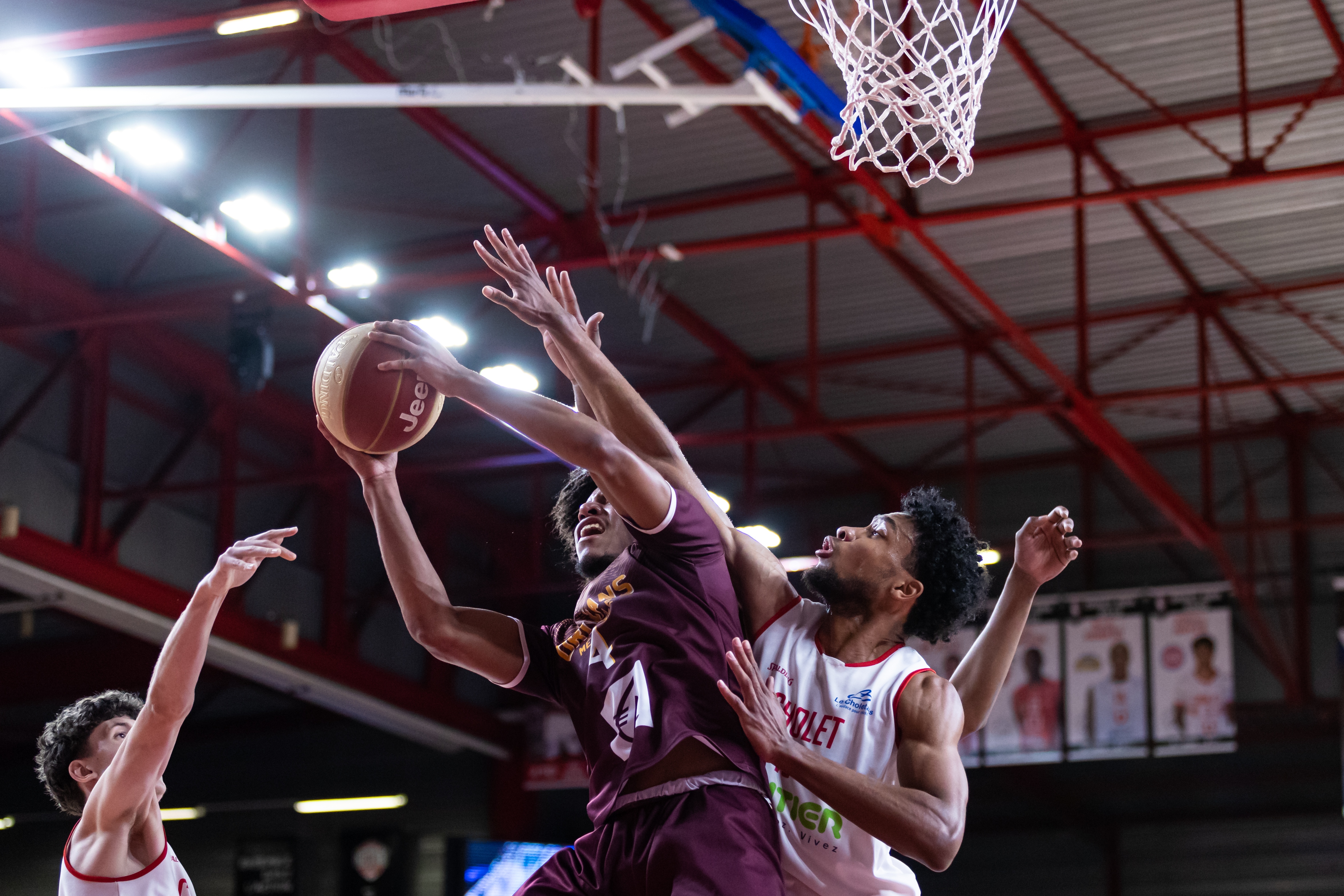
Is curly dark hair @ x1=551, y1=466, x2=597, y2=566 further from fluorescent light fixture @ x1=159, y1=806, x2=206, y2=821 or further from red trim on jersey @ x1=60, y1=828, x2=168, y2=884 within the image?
fluorescent light fixture @ x1=159, y1=806, x2=206, y2=821

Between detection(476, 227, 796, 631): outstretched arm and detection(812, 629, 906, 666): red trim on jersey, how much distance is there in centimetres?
13

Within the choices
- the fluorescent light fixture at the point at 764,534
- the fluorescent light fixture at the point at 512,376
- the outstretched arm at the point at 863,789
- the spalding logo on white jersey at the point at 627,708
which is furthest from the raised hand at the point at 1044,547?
the fluorescent light fixture at the point at 764,534

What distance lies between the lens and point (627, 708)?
158 inches

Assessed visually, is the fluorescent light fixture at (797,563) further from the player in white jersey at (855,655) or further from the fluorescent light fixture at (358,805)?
the player in white jersey at (855,655)

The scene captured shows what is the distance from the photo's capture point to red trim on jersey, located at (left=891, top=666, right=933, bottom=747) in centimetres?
415

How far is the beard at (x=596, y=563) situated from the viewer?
4.48m

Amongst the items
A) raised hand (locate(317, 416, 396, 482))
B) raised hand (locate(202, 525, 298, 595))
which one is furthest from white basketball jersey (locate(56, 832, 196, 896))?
raised hand (locate(317, 416, 396, 482))

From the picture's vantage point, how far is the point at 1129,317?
15.4m

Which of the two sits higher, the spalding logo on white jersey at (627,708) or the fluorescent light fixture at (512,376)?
the fluorescent light fixture at (512,376)

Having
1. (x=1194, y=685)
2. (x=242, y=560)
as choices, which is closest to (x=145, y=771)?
(x=242, y=560)

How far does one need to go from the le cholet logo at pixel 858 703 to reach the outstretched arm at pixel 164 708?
1537 mm

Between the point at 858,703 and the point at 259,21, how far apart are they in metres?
5.57

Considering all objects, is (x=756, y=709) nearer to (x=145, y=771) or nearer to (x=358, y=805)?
(x=145, y=771)

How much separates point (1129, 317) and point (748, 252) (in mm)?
3786
